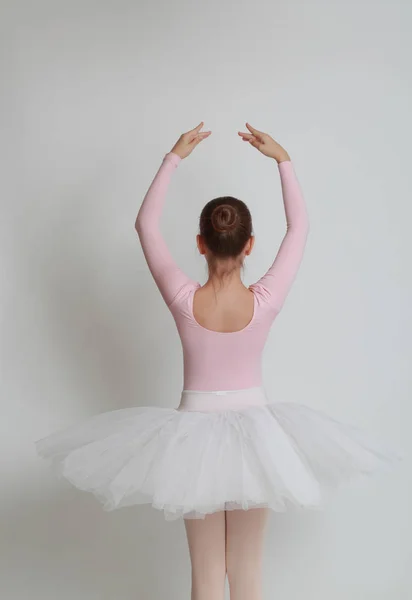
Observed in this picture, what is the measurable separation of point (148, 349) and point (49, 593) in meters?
0.92

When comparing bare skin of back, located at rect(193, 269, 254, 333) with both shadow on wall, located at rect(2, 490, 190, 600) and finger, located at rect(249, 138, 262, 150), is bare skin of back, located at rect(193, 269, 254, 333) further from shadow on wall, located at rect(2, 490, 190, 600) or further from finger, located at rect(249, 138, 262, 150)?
shadow on wall, located at rect(2, 490, 190, 600)

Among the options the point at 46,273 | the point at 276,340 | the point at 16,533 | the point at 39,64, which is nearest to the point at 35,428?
the point at 16,533

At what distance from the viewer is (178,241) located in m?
2.80

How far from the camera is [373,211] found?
2.86 m

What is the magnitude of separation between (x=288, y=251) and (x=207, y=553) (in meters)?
0.79

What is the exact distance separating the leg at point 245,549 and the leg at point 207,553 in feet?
0.08

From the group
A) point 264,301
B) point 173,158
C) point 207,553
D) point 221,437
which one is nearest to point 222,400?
point 221,437

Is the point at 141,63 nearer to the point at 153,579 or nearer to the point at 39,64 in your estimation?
the point at 39,64

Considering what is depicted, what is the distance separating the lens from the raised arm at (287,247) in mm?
2039

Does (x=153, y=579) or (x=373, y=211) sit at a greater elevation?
(x=373, y=211)

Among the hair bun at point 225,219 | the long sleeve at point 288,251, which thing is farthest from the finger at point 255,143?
the hair bun at point 225,219

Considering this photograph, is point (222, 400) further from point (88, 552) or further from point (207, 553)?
point (88, 552)

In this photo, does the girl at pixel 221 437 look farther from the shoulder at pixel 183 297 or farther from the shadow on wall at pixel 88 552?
the shadow on wall at pixel 88 552

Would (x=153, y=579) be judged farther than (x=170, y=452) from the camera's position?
Yes
